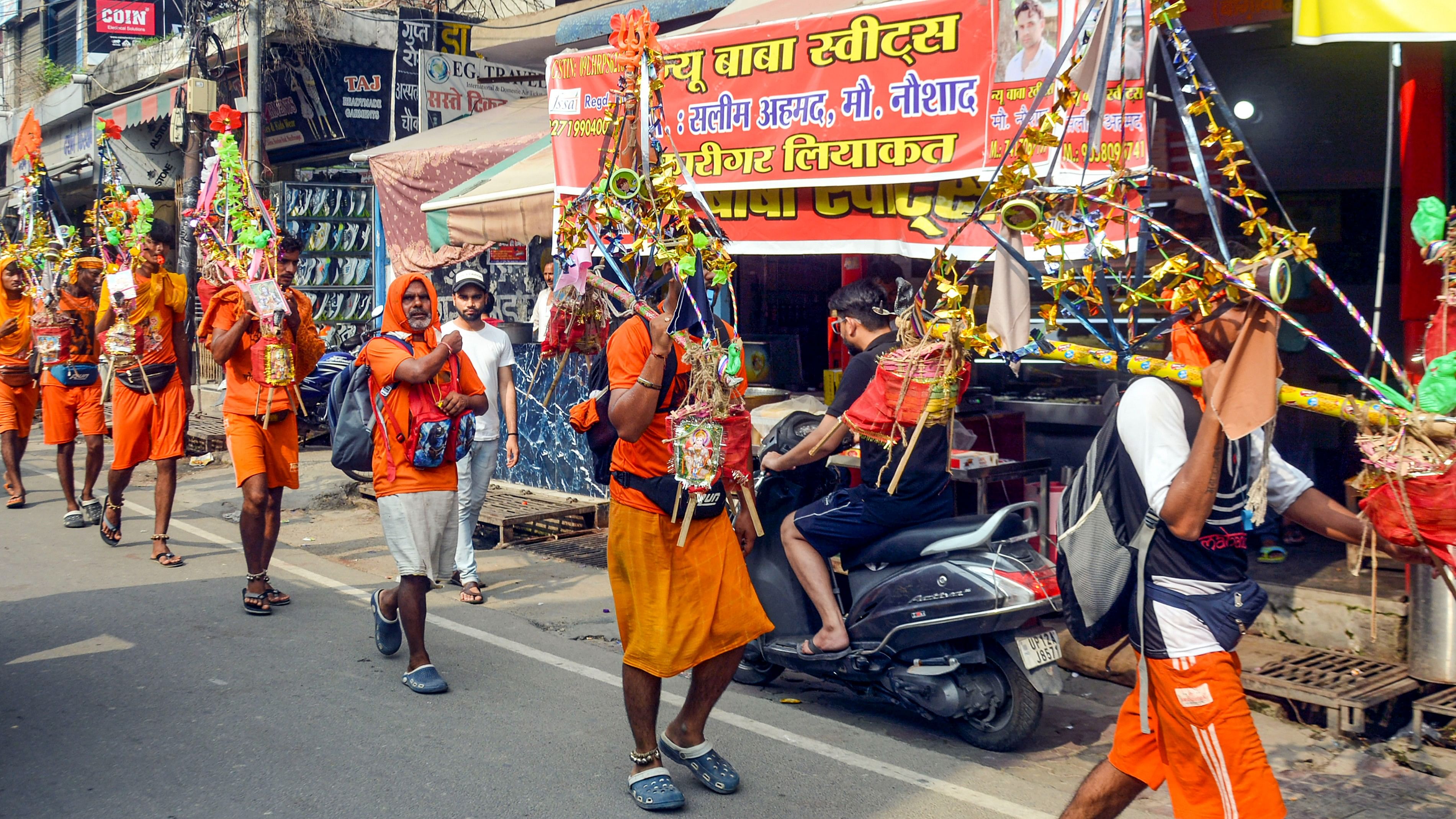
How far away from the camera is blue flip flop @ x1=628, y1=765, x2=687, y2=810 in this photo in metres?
3.94

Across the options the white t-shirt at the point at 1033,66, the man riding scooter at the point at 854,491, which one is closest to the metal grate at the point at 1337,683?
the man riding scooter at the point at 854,491

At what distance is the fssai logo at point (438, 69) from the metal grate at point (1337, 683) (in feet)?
39.0

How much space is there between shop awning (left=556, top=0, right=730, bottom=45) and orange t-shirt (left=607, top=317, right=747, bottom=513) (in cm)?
616

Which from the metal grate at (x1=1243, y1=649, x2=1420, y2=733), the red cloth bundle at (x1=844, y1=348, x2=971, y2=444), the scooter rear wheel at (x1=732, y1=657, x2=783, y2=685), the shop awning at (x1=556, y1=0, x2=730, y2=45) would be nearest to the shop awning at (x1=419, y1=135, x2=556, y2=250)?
the shop awning at (x1=556, y1=0, x2=730, y2=45)

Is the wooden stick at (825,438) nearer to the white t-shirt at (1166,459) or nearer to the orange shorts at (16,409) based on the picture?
the white t-shirt at (1166,459)

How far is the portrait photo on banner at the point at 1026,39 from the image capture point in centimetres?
592

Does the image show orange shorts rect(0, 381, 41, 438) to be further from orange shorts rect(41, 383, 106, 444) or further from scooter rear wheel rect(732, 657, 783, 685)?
scooter rear wheel rect(732, 657, 783, 685)

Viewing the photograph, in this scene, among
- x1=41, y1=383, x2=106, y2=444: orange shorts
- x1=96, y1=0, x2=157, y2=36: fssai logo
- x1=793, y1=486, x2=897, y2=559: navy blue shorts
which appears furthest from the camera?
x1=96, y1=0, x2=157, y2=36: fssai logo

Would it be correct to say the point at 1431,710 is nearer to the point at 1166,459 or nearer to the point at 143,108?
the point at 1166,459

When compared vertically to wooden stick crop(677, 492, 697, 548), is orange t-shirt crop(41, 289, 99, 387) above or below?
above

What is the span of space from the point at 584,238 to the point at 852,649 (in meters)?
2.04

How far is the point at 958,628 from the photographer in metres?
4.59

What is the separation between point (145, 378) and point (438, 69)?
7586 millimetres

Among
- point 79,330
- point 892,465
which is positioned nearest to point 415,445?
point 892,465
